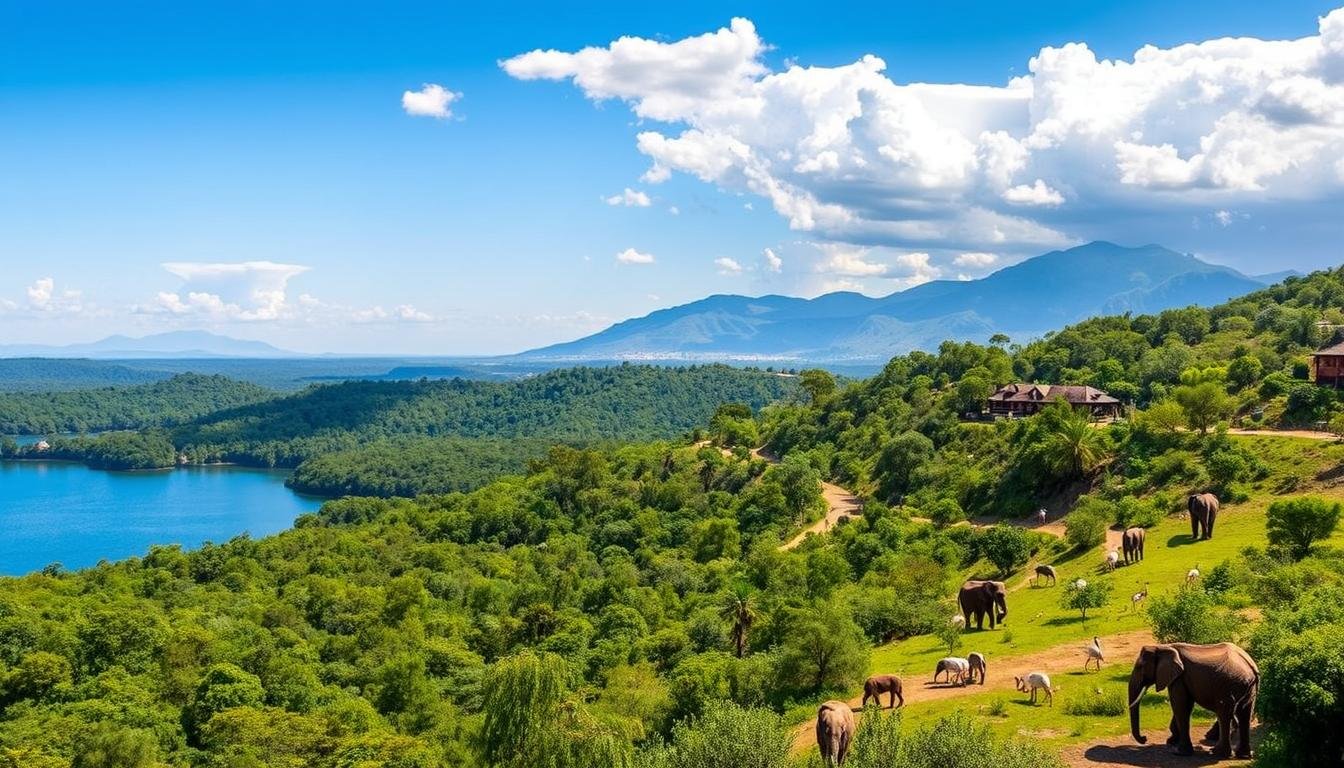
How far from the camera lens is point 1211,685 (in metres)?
16.6

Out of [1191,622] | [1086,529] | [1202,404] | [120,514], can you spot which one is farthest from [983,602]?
[120,514]

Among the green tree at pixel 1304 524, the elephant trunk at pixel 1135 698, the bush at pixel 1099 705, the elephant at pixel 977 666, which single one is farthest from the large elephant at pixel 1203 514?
the elephant trunk at pixel 1135 698

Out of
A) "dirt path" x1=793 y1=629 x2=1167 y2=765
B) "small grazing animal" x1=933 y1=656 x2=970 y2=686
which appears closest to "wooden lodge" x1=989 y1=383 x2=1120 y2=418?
"dirt path" x1=793 y1=629 x2=1167 y2=765

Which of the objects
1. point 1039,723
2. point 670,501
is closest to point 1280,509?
point 1039,723

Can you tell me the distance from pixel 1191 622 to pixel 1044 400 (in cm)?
5498

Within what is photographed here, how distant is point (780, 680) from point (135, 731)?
24.7m

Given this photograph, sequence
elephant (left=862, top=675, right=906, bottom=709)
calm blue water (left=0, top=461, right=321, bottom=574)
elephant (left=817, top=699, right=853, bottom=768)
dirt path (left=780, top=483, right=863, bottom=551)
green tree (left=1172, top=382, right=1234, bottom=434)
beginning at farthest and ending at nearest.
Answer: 1. calm blue water (left=0, top=461, right=321, bottom=574)
2. dirt path (left=780, top=483, right=863, bottom=551)
3. green tree (left=1172, top=382, right=1234, bottom=434)
4. elephant (left=862, top=675, right=906, bottom=709)
5. elephant (left=817, top=699, right=853, bottom=768)

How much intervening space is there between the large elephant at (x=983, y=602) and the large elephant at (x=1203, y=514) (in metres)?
12.2

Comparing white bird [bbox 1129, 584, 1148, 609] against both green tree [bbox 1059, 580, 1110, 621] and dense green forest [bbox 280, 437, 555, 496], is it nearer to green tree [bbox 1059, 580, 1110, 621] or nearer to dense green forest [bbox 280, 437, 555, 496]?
green tree [bbox 1059, 580, 1110, 621]

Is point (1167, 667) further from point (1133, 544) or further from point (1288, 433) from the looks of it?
point (1288, 433)

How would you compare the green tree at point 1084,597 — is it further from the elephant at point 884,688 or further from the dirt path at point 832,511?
the dirt path at point 832,511

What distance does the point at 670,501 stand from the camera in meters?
88.9

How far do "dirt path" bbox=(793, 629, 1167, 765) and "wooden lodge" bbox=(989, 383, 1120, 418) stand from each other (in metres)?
45.4

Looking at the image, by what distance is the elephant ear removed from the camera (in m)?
17.0
